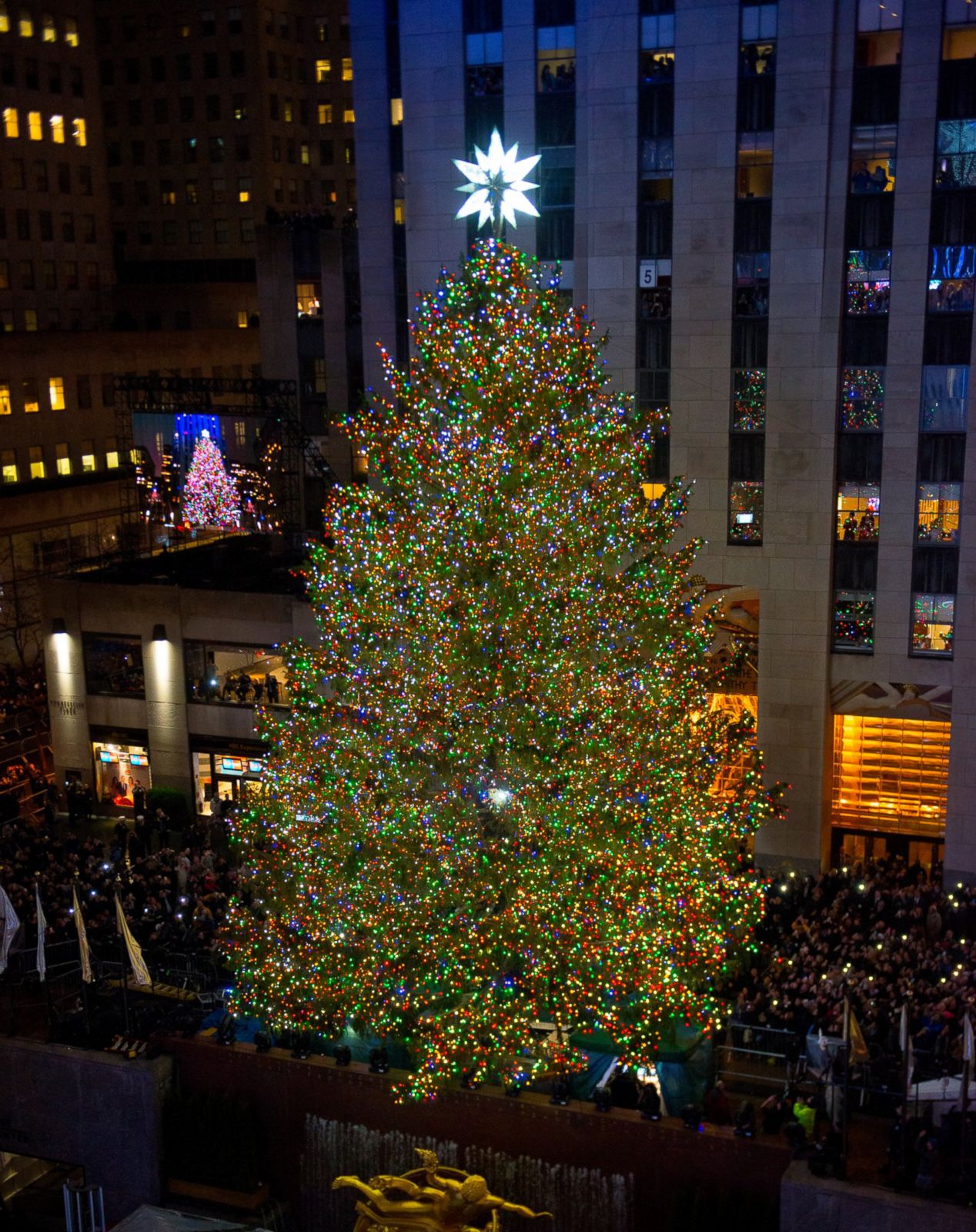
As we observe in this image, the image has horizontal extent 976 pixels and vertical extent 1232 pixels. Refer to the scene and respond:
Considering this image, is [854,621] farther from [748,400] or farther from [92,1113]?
[92,1113]

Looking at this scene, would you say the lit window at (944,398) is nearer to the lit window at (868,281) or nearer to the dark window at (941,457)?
the dark window at (941,457)

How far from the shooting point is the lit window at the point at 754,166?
3219cm

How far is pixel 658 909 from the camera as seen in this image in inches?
788

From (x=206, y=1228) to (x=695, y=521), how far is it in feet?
71.4

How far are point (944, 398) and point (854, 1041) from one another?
1863cm

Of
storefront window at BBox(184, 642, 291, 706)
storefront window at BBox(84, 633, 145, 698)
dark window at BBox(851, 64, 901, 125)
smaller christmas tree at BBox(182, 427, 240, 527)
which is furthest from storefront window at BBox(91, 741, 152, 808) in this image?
dark window at BBox(851, 64, 901, 125)

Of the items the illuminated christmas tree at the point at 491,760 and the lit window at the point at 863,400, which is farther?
the lit window at the point at 863,400

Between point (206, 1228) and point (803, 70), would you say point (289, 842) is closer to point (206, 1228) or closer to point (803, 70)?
point (206, 1228)

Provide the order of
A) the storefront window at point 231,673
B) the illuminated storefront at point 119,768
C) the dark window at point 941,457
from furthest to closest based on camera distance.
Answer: the illuminated storefront at point 119,768 → the storefront window at point 231,673 → the dark window at point 941,457

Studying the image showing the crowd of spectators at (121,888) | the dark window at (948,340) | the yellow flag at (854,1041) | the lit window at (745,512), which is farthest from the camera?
the lit window at (745,512)

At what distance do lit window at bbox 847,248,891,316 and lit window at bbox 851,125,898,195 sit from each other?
1522 mm

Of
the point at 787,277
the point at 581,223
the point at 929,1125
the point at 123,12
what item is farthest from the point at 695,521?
the point at 123,12

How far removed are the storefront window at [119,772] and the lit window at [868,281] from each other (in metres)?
25.2

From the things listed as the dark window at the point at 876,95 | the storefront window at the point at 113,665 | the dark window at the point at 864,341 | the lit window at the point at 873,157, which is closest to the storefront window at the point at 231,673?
the storefront window at the point at 113,665
